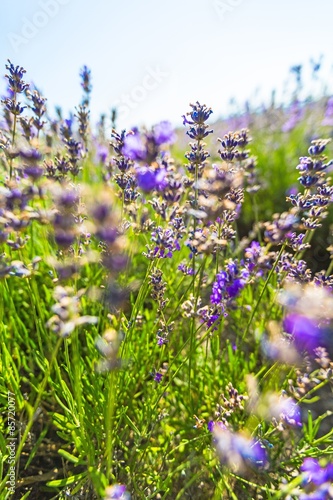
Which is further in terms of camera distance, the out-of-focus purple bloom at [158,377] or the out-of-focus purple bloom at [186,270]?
the out-of-focus purple bloom at [186,270]

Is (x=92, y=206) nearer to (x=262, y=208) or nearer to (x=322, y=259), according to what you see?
(x=322, y=259)

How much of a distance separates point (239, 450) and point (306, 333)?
1.49ft

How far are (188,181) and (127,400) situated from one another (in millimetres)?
1070

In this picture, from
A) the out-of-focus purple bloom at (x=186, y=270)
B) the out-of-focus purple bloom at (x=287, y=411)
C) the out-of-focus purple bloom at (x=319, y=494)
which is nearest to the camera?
the out-of-focus purple bloom at (x=319, y=494)

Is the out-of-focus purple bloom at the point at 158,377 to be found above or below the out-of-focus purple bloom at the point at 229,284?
below

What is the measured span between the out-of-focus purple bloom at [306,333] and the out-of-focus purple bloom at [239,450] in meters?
0.40

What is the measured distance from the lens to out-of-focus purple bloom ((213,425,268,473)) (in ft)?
3.82

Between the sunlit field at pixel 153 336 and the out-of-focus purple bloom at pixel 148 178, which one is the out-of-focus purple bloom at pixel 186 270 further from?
the out-of-focus purple bloom at pixel 148 178

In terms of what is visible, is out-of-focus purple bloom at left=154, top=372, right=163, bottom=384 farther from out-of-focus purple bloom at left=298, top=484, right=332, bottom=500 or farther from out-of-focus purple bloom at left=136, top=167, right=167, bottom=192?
out-of-focus purple bloom at left=136, top=167, right=167, bottom=192

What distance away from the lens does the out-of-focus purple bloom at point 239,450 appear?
3.82 feet

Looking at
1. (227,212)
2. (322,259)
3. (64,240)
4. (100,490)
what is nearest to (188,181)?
(227,212)

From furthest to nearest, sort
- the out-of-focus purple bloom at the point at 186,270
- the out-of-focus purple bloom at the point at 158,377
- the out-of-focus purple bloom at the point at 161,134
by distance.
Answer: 1. the out-of-focus purple bloom at the point at 186,270
2. the out-of-focus purple bloom at the point at 158,377
3. the out-of-focus purple bloom at the point at 161,134

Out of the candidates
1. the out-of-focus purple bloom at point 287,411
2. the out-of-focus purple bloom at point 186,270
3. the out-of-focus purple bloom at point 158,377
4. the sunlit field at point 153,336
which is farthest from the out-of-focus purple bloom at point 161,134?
the out-of-focus purple bloom at point 287,411

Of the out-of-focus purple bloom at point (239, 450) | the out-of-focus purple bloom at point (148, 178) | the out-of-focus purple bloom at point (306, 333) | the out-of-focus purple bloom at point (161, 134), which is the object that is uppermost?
the out-of-focus purple bloom at point (161, 134)
